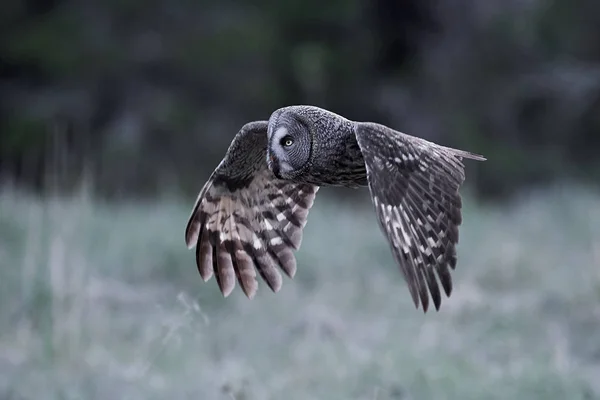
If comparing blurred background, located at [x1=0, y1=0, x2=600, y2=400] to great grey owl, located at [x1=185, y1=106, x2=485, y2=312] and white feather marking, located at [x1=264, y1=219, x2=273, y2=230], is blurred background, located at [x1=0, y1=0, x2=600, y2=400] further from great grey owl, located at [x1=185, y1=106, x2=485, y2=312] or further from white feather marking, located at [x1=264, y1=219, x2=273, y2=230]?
white feather marking, located at [x1=264, y1=219, x2=273, y2=230]

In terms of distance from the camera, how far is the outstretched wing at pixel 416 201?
14.7 feet

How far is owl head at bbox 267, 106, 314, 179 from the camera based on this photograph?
17.7 feet

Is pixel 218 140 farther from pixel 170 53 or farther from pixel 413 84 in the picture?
pixel 413 84

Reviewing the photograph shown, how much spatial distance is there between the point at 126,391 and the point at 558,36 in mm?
12531

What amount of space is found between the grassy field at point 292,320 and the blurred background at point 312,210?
0.07 feet

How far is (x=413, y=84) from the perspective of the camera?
52.3 feet

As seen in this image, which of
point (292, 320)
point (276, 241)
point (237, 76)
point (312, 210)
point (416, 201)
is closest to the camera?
point (416, 201)

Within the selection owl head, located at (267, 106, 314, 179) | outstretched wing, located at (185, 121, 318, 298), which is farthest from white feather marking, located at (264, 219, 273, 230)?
owl head, located at (267, 106, 314, 179)

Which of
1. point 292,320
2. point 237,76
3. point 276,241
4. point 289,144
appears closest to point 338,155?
point 289,144

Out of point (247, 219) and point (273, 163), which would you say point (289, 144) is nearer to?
point (273, 163)

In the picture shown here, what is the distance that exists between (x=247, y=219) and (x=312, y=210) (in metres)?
4.84

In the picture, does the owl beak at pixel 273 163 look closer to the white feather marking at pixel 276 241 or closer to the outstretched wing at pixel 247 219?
the outstretched wing at pixel 247 219

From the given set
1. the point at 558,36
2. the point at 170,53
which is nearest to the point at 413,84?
the point at 558,36

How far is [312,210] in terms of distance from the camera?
1070 cm
